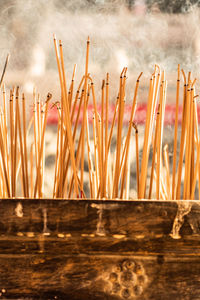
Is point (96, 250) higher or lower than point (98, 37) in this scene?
lower

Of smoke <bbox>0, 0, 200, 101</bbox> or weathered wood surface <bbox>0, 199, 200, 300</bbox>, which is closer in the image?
weathered wood surface <bbox>0, 199, 200, 300</bbox>

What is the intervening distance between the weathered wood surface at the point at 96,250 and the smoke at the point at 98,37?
1.16 m

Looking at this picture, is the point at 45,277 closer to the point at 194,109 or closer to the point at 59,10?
the point at 194,109

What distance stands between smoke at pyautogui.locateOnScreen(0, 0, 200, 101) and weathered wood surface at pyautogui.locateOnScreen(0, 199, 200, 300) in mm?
1158

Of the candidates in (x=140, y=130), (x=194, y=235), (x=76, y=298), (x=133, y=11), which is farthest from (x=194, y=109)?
(x=133, y=11)

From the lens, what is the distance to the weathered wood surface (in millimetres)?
501

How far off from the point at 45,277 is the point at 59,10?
139cm

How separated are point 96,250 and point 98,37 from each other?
1302mm

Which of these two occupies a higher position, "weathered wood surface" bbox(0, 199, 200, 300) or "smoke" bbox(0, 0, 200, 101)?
"smoke" bbox(0, 0, 200, 101)

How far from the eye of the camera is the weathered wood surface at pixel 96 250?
1.64 feet

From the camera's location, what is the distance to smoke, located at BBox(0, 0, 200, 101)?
1.65m

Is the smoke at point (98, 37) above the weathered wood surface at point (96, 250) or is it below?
above

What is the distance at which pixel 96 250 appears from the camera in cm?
50

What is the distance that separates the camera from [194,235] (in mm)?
511
